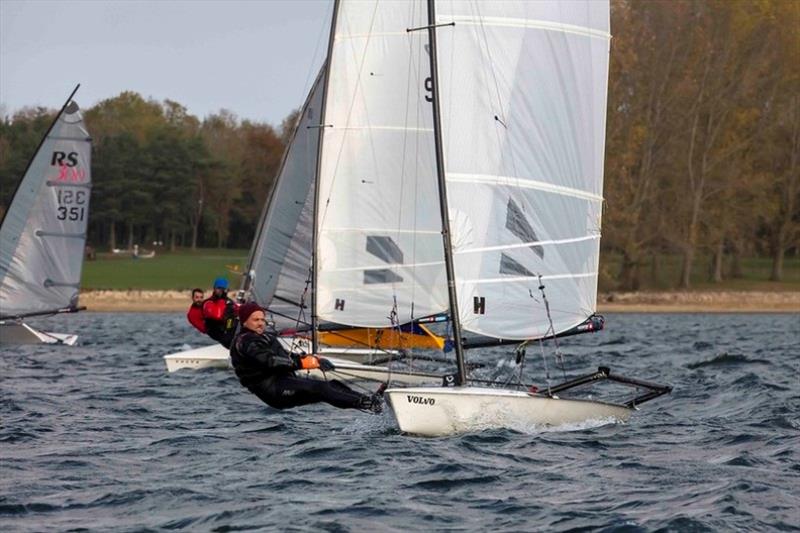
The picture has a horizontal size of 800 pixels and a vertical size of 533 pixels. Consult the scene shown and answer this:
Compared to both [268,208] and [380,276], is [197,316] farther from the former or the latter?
[268,208]

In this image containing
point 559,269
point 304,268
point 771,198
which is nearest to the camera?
point 559,269

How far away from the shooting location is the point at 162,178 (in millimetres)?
85188

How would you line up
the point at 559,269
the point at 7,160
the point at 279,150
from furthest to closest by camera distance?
the point at 279,150, the point at 7,160, the point at 559,269

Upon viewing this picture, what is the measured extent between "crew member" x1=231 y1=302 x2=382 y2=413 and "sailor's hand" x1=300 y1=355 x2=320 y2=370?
1.28 ft

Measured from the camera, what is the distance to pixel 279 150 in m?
97.2

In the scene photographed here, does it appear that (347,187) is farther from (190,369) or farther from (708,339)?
(708,339)

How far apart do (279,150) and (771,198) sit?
4134 cm

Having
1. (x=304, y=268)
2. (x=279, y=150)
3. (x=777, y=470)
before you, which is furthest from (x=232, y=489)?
(x=279, y=150)

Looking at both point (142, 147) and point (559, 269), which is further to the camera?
point (142, 147)

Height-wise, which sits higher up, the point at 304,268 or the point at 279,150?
the point at 279,150

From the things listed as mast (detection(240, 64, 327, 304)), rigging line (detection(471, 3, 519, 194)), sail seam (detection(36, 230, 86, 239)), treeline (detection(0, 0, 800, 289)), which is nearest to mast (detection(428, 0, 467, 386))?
rigging line (detection(471, 3, 519, 194))

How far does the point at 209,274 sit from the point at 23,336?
38688 mm

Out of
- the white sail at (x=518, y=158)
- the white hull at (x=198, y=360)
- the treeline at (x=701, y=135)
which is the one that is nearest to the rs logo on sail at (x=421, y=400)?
the white sail at (x=518, y=158)

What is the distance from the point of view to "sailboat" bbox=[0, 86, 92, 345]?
30.0m
